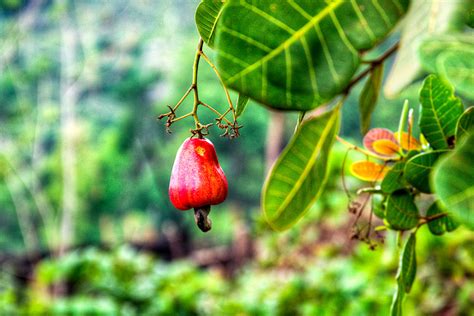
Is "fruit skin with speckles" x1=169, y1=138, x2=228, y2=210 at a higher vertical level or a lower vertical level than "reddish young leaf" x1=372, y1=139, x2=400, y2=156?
lower

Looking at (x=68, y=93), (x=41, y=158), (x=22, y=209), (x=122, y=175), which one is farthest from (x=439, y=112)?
(x=122, y=175)

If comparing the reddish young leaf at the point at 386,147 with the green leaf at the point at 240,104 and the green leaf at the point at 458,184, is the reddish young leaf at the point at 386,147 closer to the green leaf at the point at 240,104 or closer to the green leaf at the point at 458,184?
the green leaf at the point at 240,104

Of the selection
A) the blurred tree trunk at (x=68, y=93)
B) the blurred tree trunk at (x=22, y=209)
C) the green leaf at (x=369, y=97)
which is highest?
the blurred tree trunk at (x=68, y=93)

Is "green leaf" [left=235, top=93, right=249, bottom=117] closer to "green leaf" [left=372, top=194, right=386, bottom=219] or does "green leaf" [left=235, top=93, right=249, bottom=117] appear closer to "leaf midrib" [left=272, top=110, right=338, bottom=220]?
"leaf midrib" [left=272, top=110, right=338, bottom=220]

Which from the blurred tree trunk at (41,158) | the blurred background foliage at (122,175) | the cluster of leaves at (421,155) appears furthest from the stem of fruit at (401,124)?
the blurred tree trunk at (41,158)

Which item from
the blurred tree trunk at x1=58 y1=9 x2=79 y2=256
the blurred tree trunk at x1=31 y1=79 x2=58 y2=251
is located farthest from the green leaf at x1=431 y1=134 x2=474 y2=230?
the blurred tree trunk at x1=31 y1=79 x2=58 y2=251
